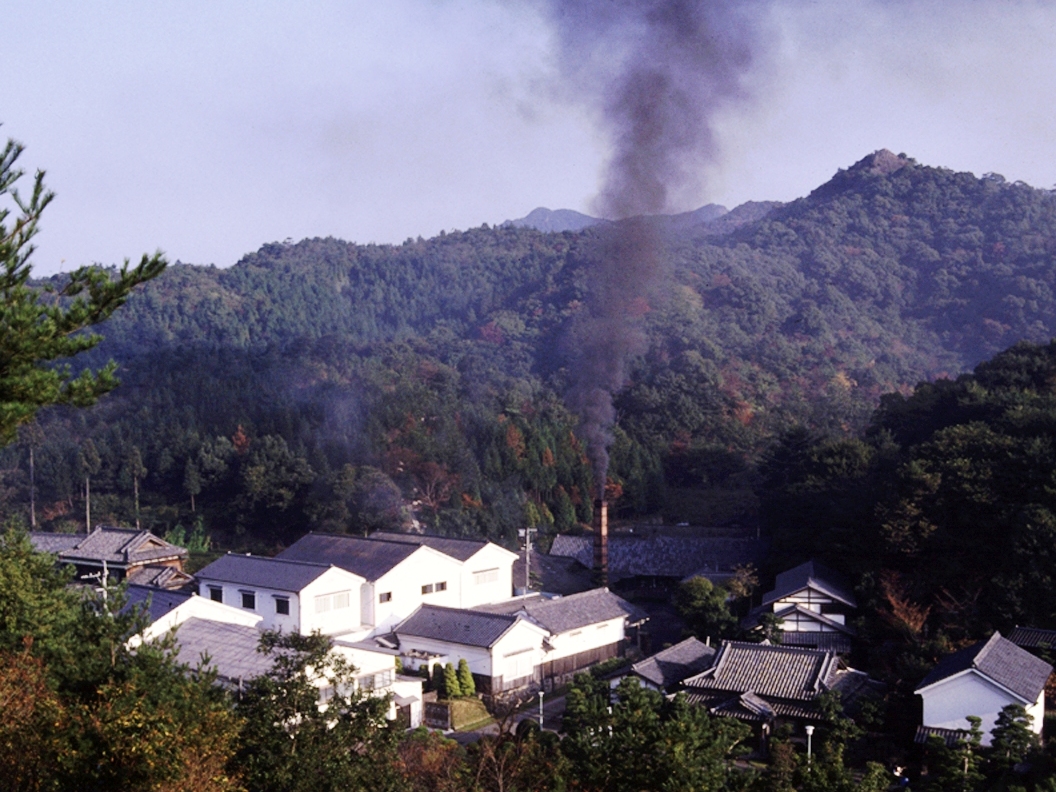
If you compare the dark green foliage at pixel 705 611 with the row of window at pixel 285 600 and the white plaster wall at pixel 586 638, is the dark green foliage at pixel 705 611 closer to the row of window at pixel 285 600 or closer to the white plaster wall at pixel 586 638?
the white plaster wall at pixel 586 638

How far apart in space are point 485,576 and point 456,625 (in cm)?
401

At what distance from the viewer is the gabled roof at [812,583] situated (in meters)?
17.4

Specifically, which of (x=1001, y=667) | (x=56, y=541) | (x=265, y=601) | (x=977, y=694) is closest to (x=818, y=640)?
(x=1001, y=667)

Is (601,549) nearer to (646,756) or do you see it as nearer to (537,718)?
(537,718)

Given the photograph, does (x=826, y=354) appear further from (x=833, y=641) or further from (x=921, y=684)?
(x=921, y=684)

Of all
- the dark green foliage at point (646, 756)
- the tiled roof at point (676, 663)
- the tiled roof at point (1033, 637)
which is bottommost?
the tiled roof at point (676, 663)

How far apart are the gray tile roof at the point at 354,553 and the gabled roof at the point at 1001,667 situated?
31.1 feet

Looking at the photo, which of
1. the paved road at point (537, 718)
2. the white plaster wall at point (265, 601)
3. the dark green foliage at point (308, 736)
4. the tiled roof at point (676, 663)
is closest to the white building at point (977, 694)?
the tiled roof at point (676, 663)

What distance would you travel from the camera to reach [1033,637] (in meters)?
15.1

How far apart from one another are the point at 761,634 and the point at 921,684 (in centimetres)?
346

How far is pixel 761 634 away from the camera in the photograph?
1633 cm

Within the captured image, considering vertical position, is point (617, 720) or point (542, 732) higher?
point (617, 720)

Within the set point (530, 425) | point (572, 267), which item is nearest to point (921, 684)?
point (530, 425)

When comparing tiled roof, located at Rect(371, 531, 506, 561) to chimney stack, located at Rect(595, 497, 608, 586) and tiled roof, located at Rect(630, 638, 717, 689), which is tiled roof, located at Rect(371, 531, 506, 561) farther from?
tiled roof, located at Rect(630, 638, 717, 689)
